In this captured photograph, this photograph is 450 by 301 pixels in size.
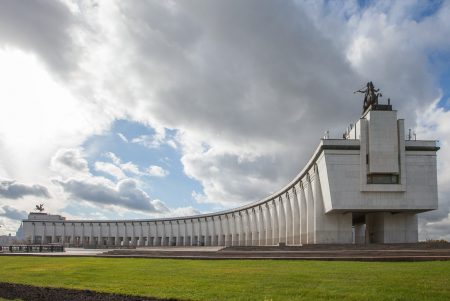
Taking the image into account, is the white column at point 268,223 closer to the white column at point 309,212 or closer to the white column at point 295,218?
the white column at point 295,218

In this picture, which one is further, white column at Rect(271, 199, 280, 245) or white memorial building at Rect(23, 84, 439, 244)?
white column at Rect(271, 199, 280, 245)

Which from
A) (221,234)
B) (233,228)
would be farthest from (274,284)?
(221,234)

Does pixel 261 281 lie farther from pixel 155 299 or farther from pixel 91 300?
pixel 91 300

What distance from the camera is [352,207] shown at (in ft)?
135

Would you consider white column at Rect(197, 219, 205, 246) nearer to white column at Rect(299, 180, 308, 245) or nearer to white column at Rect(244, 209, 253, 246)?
white column at Rect(244, 209, 253, 246)

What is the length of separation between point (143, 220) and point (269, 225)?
177ft

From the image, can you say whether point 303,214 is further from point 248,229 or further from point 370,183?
point 248,229

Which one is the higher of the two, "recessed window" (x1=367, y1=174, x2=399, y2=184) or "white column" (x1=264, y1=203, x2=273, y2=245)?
"recessed window" (x1=367, y1=174, x2=399, y2=184)

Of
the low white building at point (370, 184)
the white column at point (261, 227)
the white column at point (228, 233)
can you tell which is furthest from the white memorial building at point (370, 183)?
the white column at point (228, 233)

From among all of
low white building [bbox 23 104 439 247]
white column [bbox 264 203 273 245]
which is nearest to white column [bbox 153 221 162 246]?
white column [bbox 264 203 273 245]

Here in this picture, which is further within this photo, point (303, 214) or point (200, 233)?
point (200, 233)

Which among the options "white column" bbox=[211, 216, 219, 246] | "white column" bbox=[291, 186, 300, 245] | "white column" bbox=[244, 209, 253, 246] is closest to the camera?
"white column" bbox=[291, 186, 300, 245]

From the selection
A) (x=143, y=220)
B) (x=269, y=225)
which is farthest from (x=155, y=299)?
(x=143, y=220)

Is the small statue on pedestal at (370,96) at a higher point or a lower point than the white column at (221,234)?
higher
